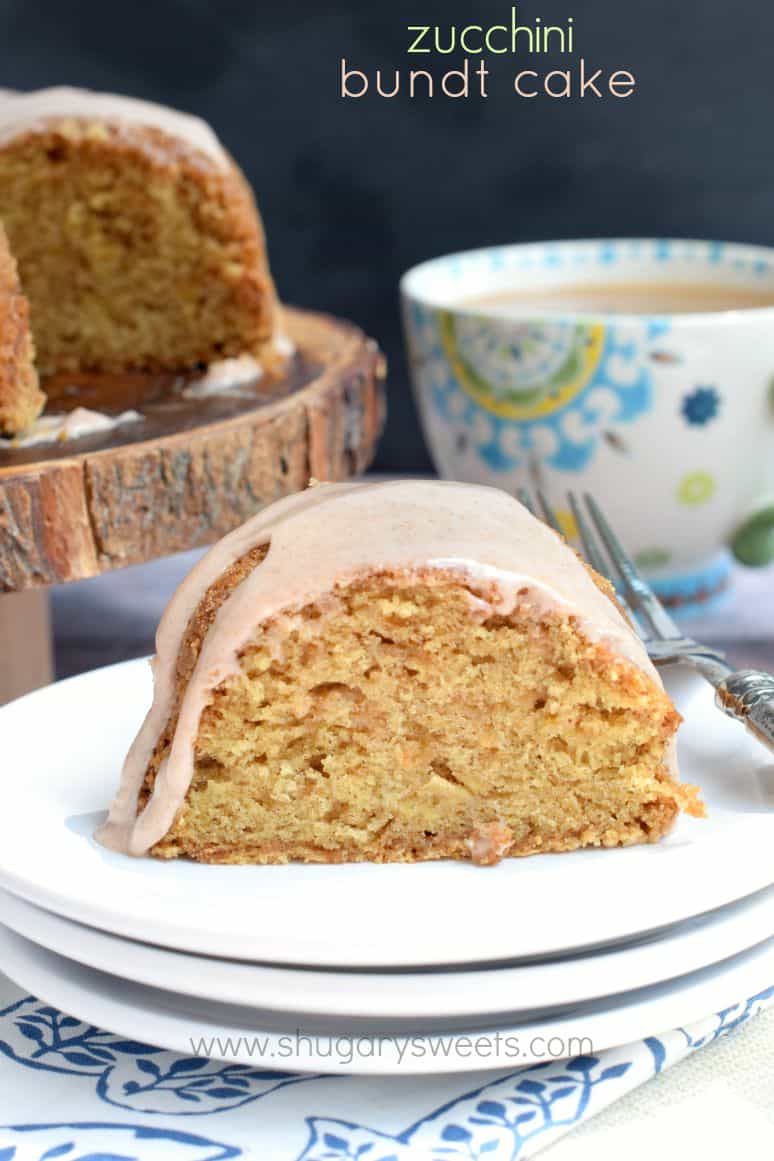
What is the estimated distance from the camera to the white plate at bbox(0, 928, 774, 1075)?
2.89ft

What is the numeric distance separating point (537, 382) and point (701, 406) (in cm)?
21

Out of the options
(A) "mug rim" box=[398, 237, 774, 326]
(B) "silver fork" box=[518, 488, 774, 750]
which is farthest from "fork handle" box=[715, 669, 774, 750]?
(A) "mug rim" box=[398, 237, 774, 326]

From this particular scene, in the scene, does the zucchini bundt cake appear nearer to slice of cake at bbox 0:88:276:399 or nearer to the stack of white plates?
slice of cake at bbox 0:88:276:399

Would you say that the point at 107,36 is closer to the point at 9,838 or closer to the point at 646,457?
the point at 646,457

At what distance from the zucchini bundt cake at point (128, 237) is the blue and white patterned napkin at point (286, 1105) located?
1.19 meters

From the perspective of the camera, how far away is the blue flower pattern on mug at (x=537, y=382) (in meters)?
1.94

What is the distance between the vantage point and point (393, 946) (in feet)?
2.87

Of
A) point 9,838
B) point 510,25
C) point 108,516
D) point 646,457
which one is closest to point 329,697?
point 9,838

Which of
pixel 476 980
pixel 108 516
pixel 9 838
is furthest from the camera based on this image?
pixel 108 516

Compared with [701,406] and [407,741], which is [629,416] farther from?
[407,741]

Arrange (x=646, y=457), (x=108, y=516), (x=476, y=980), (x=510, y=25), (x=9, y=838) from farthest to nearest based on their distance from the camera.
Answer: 1. (x=510, y=25)
2. (x=646, y=457)
3. (x=108, y=516)
4. (x=9, y=838)
5. (x=476, y=980)

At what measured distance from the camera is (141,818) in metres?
1.02

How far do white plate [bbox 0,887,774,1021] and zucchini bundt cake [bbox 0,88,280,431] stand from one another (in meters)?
1.19

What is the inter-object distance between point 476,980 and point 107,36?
227 centimetres
